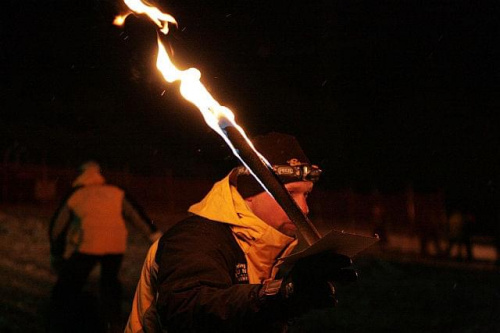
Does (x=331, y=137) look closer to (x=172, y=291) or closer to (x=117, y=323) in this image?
(x=117, y=323)

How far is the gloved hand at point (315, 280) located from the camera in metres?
2.13

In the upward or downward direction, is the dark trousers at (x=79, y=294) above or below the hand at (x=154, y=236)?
below

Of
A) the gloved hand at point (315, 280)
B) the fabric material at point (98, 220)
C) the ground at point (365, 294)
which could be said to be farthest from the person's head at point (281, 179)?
the fabric material at point (98, 220)

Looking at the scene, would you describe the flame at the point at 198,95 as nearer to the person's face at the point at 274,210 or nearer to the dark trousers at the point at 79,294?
the person's face at the point at 274,210

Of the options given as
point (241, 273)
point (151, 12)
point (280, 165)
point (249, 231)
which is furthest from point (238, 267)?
point (151, 12)

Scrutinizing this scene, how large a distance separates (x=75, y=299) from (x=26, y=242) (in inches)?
270

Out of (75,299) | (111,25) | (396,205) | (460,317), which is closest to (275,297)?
(111,25)

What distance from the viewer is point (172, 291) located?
2.35 meters

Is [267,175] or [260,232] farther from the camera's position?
[260,232]

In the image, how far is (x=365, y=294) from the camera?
10.1m

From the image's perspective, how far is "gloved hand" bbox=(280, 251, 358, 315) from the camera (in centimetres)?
213

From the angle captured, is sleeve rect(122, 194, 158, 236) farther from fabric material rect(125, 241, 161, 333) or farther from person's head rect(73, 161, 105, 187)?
fabric material rect(125, 241, 161, 333)

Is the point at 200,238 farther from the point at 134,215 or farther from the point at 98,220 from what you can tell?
the point at 134,215

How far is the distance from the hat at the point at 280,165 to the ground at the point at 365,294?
2344 mm
